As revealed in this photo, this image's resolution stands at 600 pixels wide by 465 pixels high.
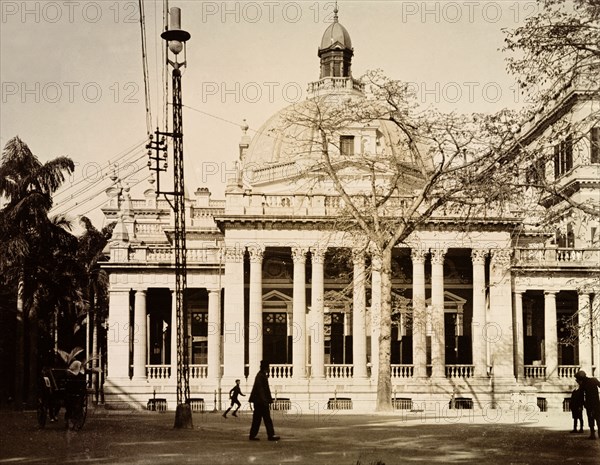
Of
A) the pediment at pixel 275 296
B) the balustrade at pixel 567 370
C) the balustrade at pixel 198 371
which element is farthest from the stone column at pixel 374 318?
the balustrade at pixel 567 370

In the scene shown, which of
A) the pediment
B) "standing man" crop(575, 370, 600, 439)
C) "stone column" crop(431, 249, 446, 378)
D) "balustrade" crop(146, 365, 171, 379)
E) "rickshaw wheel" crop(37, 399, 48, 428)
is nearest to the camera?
"standing man" crop(575, 370, 600, 439)

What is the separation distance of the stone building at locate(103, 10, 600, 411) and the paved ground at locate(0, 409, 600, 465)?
17362mm

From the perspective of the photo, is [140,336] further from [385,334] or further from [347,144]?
[347,144]

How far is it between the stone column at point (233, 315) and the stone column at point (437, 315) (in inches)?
377

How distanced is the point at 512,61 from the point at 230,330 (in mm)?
28264

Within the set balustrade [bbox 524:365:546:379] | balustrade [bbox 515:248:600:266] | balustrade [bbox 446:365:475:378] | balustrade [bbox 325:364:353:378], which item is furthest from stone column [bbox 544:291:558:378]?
balustrade [bbox 325:364:353:378]

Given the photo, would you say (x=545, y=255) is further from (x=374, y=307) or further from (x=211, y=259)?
(x=211, y=259)

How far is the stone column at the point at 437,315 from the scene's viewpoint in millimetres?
48719

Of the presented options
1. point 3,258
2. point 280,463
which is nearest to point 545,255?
point 3,258

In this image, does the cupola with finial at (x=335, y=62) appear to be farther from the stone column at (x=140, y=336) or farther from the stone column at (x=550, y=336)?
the stone column at (x=140, y=336)

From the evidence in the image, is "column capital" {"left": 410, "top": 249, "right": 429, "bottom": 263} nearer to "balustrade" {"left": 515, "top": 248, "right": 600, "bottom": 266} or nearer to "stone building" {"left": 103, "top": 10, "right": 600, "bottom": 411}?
"stone building" {"left": 103, "top": 10, "right": 600, "bottom": 411}

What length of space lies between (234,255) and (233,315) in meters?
3.03

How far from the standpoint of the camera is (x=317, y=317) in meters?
49.2

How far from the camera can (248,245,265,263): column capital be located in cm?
4938
